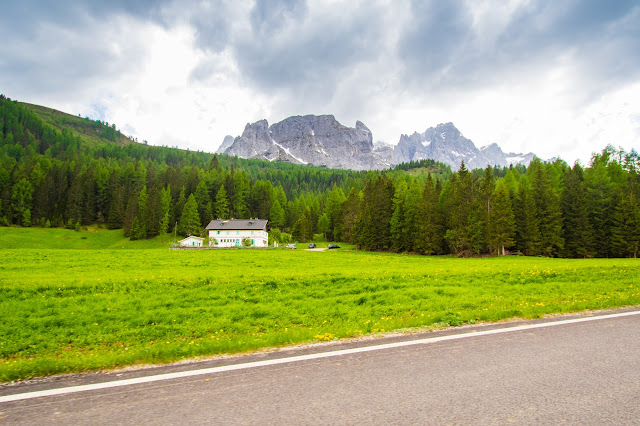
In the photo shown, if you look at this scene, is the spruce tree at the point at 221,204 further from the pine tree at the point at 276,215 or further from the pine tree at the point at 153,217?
Result: the pine tree at the point at 153,217

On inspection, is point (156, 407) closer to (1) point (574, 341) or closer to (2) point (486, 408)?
(2) point (486, 408)

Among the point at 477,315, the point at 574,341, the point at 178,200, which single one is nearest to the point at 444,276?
the point at 477,315

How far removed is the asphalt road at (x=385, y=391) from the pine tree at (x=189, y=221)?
9480cm

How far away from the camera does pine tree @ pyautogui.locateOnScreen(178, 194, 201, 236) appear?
309ft

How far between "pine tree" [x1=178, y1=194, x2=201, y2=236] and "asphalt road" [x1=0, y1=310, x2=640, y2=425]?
9480 cm

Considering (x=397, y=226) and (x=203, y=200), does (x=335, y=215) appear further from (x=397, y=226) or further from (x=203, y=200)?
(x=203, y=200)

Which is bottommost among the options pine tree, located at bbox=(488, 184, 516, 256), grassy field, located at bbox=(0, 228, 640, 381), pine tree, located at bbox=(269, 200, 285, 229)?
grassy field, located at bbox=(0, 228, 640, 381)

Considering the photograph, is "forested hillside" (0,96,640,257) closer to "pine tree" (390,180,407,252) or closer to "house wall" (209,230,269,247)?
"pine tree" (390,180,407,252)

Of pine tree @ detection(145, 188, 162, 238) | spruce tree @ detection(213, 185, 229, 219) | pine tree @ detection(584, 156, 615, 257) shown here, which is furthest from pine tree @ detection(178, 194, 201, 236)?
pine tree @ detection(584, 156, 615, 257)

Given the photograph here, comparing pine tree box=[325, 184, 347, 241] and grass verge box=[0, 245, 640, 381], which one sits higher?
pine tree box=[325, 184, 347, 241]

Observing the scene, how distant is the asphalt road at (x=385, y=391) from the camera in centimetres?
417

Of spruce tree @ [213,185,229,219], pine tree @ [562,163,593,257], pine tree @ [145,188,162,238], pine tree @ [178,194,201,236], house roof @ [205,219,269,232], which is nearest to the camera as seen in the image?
pine tree @ [562,163,593,257]

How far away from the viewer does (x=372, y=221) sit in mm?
69375

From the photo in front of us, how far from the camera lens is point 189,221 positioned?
94.3 meters
